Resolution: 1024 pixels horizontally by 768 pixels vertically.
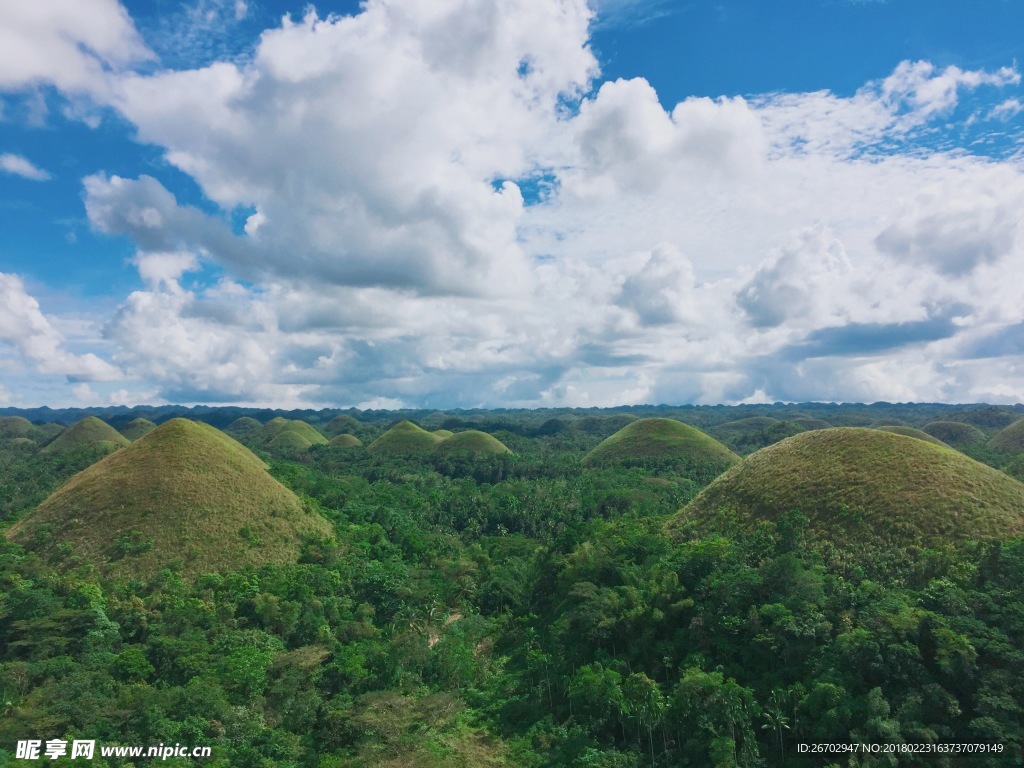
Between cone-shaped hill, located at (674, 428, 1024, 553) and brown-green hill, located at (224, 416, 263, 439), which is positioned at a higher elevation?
cone-shaped hill, located at (674, 428, 1024, 553)

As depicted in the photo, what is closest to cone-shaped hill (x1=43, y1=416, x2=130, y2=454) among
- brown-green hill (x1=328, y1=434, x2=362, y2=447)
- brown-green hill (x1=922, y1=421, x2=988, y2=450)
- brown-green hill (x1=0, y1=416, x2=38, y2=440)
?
brown-green hill (x1=328, y1=434, x2=362, y2=447)

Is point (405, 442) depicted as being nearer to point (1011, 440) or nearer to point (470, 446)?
point (470, 446)

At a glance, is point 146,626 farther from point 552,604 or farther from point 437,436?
point 437,436

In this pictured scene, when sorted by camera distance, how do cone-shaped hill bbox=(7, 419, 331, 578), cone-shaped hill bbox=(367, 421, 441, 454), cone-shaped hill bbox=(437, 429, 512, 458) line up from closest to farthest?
cone-shaped hill bbox=(7, 419, 331, 578) < cone-shaped hill bbox=(437, 429, 512, 458) < cone-shaped hill bbox=(367, 421, 441, 454)

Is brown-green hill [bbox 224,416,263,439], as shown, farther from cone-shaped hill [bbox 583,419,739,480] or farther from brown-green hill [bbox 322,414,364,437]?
cone-shaped hill [bbox 583,419,739,480]

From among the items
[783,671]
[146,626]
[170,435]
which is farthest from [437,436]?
[783,671]

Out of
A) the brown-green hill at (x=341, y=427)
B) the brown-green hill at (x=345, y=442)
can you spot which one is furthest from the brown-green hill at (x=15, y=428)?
the brown-green hill at (x=345, y=442)
